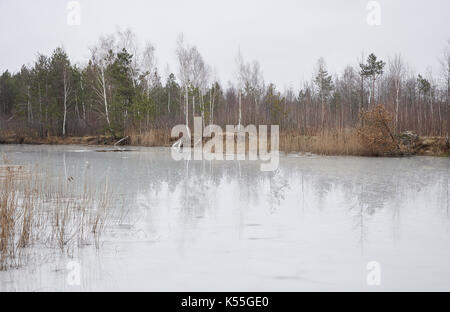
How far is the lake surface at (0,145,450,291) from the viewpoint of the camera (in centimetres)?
290

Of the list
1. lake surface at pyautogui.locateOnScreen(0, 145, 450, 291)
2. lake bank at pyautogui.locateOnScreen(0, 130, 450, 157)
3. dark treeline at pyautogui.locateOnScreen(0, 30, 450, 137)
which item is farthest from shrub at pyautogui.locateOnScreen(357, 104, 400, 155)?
lake surface at pyautogui.locateOnScreen(0, 145, 450, 291)

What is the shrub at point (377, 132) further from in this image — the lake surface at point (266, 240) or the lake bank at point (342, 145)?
the lake surface at point (266, 240)

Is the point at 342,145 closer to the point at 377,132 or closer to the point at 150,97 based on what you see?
the point at 377,132

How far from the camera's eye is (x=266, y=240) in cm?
399

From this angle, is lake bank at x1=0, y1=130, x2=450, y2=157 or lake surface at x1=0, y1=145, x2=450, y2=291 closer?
lake surface at x1=0, y1=145, x2=450, y2=291

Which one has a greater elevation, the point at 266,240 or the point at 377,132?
the point at 377,132

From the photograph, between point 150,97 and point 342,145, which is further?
point 150,97

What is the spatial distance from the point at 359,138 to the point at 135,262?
12570 millimetres

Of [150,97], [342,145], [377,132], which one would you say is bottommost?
[342,145]

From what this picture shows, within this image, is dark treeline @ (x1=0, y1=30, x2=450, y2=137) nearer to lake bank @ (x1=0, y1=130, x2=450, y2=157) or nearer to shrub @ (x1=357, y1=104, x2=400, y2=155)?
lake bank @ (x1=0, y1=130, x2=450, y2=157)

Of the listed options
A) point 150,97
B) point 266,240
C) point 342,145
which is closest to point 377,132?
point 342,145

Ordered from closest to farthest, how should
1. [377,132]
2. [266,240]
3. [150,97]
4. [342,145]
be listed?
[266,240], [377,132], [342,145], [150,97]

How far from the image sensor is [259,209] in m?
5.57
